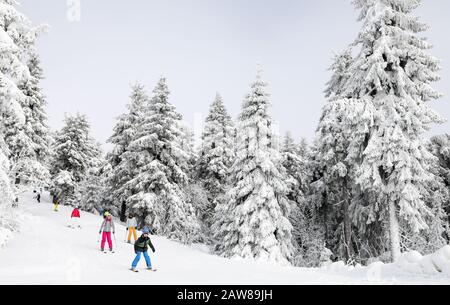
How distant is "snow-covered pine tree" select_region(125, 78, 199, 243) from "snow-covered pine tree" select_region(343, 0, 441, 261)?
13.4 meters

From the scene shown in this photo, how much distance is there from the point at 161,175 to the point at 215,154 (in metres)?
7.54

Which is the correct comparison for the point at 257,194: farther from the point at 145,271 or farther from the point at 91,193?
the point at 91,193

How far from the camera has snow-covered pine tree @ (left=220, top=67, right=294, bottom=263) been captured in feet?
67.5

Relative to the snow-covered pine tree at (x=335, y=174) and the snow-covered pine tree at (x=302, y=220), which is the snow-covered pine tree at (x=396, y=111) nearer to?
the snow-covered pine tree at (x=335, y=174)

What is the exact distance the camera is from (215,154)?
3130 cm

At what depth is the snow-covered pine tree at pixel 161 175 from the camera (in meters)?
24.8

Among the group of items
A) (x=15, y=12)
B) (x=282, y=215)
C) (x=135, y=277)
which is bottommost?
(x=135, y=277)

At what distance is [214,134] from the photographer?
32750 mm

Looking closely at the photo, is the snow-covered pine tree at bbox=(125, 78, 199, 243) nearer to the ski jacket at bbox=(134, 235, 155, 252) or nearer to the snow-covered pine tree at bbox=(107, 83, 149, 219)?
the snow-covered pine tree at bbox=(107, 83, 149, 219)

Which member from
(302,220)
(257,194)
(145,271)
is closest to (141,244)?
(145,271)
